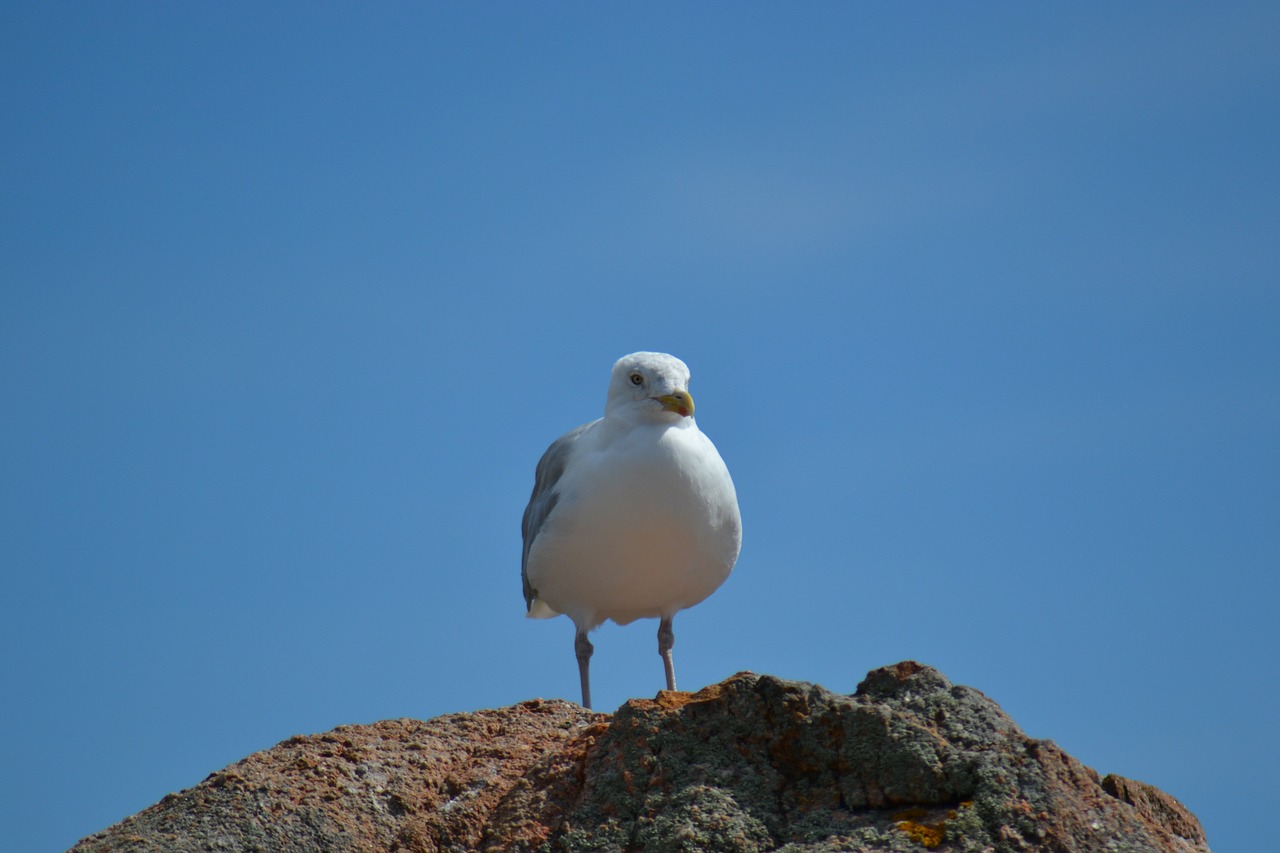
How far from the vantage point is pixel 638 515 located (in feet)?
37.4

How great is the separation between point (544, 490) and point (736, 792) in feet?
22.2

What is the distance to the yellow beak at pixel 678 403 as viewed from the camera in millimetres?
11578

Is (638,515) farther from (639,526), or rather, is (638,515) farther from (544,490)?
(544,490)

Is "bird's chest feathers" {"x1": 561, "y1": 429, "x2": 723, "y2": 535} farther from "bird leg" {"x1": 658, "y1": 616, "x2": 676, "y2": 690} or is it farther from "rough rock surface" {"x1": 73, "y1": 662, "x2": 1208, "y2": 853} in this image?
"rough rock surface" {"x1": 73, "y1": 662, "x2": 1208, "y2": 853}

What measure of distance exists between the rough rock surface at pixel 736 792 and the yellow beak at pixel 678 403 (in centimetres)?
478

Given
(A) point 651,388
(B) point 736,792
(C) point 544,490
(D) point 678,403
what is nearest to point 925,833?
(B) point 736,792

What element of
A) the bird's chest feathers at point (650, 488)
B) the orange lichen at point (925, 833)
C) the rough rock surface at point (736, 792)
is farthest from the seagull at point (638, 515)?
the orange lichen at point (925, 833)

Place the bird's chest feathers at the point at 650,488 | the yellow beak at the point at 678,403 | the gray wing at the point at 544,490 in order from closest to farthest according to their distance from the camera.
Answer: the bird's chest feathers at the point at 650,488 → the yellow beak at the point at 678,403 → the gray wing at the point at 544,490

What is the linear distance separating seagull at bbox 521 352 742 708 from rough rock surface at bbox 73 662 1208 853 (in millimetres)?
4334

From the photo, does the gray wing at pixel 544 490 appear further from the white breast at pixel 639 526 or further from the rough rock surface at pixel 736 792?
the rough rock surface at pixel 736 792

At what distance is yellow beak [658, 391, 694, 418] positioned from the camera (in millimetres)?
11578

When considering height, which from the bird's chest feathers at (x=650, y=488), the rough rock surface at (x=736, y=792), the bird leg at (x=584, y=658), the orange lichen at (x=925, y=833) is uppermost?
the bird's chest feathers at (x=650, y=488)

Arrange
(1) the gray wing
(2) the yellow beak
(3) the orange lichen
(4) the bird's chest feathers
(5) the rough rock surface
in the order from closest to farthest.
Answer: (3) the orange lichen
(5) the rough rock surface
(4) the bird's chest feathers
(2) the yellow beak
(1) the gray wing

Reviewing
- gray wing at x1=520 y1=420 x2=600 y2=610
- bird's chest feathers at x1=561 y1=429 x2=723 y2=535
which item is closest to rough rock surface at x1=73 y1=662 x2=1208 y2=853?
bird's chest feathers at x1=561 y1=429 x2=723 y2=535
